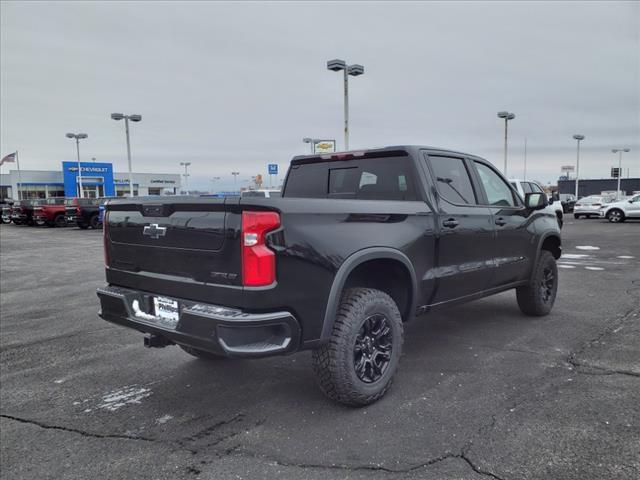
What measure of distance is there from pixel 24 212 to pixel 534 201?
3127 cm

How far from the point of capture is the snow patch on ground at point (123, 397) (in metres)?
3.86

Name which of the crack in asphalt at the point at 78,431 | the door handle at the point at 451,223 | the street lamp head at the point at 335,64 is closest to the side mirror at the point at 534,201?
the door handle at the point at 451,223

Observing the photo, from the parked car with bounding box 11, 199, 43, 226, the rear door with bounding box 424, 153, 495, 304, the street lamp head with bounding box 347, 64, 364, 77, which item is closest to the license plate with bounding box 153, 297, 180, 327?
the rear door with bounding box 424, 153, 495, 304

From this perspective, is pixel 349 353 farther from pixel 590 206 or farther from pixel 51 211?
pixel 590 206

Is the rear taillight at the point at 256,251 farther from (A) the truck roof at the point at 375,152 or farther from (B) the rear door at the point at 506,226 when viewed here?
(B) the rear door at the point at 506,226

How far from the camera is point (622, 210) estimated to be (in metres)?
25.8

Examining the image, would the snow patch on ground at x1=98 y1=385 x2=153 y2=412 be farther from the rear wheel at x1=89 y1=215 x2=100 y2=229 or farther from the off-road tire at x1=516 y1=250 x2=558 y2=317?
the rear wheel at x1=89 y1=215 x2=100 y2=229

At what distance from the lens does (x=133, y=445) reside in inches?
127

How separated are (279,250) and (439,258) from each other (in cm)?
175

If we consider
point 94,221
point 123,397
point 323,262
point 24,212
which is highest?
point 323,262

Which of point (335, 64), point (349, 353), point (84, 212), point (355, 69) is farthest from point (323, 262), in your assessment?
point (84, 212)

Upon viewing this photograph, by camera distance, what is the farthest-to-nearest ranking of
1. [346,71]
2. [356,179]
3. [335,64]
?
1. [346,71]
2. [335,64]
3. [356,179]

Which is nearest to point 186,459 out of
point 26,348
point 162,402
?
point 162,402

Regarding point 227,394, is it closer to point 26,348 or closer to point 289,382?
point 289,382
